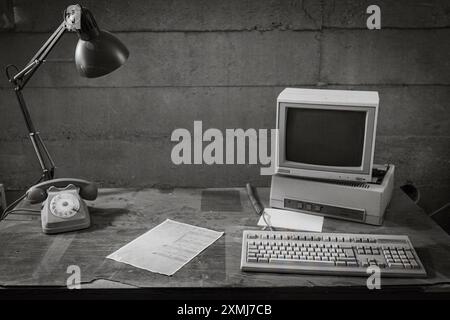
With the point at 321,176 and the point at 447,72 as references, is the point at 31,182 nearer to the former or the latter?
the point at 321,176

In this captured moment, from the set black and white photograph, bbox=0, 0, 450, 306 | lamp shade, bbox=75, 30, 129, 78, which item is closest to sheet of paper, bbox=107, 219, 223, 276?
black and white photograph, bbox=0, 0, 450, 306

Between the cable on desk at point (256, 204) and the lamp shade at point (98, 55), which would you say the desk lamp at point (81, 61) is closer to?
the lamp shade at point (98, 55)

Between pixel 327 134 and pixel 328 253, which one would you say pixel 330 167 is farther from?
pixel 328 253

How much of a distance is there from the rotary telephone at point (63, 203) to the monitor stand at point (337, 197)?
28.2 inches

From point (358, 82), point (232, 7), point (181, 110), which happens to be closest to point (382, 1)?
point (358, 82)

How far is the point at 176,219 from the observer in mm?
1741

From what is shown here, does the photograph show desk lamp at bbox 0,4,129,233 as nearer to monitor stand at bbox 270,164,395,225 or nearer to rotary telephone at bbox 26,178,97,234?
rotary telephone at bbox 26,178,97,234

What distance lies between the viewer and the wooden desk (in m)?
1.31

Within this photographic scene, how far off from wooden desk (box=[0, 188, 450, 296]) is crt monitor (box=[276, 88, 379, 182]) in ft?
0.66

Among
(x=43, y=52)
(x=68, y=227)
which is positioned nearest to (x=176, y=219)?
(x=68, y=227)

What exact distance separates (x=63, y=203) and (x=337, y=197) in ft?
3.27

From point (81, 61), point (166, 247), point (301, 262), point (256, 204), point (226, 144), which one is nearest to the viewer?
point (301, 262)

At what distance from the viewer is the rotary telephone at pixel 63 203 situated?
1.61 meters

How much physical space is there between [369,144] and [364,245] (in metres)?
0.38
